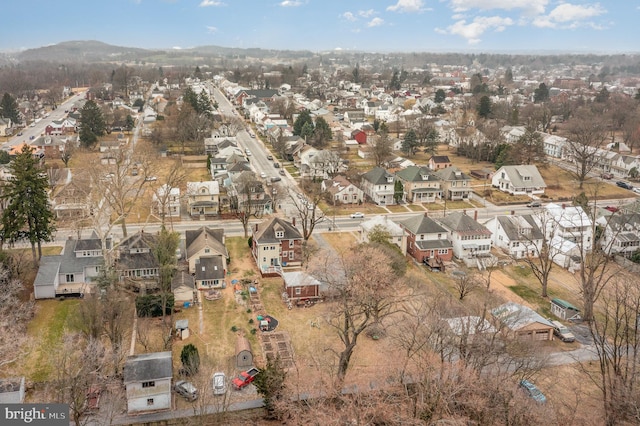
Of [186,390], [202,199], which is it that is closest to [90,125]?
[202,199]

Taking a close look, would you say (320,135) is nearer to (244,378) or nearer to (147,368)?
(244,378)

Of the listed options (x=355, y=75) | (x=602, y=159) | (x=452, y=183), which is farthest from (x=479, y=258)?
(x=355, y=75)

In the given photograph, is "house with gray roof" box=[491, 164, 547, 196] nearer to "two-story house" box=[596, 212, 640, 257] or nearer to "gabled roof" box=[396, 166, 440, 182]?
"gabled roof" box=[396, 166, 440, 182]

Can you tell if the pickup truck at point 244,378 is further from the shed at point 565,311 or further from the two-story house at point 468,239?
the two-story house at point 468,239

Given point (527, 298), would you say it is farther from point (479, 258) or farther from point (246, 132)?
point (246, 132)

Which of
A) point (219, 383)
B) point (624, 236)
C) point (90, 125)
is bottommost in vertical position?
point (219, 383)


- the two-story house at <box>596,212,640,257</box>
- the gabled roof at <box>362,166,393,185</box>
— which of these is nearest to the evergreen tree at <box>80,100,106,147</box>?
the gabled roof at <box>362,166,393,185</box>
